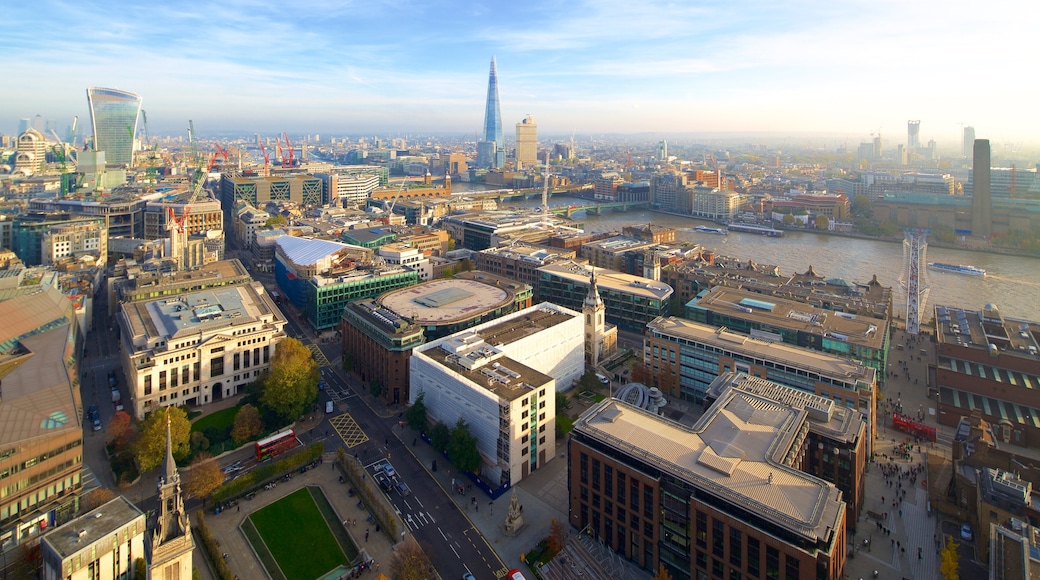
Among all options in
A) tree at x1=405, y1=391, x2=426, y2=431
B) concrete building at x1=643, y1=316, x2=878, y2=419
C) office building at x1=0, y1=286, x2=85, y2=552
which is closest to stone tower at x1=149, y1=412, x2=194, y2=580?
office building at x1=0, y1=286, x2=85, y2=552

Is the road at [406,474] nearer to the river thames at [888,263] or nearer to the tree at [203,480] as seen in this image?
the tree at [203,480]

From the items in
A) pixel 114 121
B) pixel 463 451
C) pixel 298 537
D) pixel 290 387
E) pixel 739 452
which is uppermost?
pixel 114 121

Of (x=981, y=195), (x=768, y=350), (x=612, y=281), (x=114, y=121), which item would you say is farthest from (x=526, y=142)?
(x=768, y=350)

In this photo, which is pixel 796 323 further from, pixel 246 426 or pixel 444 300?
pixel 246 426

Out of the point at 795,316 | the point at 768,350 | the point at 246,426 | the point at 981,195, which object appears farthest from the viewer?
the point at 981,195

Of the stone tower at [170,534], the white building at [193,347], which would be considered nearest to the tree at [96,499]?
the stone tower at [170,534]

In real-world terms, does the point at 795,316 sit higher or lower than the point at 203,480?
higher

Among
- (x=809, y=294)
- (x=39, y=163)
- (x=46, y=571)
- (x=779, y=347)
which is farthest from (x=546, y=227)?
(x=39, y=163)

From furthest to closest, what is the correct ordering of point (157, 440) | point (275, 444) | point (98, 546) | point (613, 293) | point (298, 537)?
point (613, 293)
point (275, 444)
point (157, 440)
point (298, 537)
point (98, 546)
